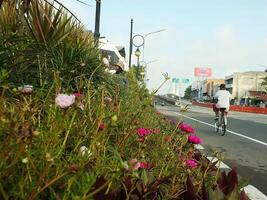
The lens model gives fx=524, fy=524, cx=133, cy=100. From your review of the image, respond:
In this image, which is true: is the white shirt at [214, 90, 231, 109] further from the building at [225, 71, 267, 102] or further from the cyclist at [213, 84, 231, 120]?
the building at [225, 71, 267, 102]

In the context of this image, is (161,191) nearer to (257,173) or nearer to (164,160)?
(164,160)

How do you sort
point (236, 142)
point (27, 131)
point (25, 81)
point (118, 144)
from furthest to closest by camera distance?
1. point (236, 142)
2. point (25, 81)
3. point (118, 144)
4. point (27, 131)

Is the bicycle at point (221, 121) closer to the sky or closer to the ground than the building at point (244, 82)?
closer to the ground

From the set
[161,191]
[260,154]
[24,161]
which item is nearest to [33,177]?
[24,161]

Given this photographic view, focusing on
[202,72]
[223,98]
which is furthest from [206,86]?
[223,98]

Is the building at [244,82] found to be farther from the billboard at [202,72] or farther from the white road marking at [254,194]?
the white road marking at [254,194]

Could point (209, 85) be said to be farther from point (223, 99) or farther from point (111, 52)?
point (223, 99)

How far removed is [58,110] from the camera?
8.51 ft

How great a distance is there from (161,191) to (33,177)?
3.46ft

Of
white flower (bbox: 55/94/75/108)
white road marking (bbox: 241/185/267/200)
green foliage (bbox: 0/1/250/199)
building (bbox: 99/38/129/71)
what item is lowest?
white road marking (bbox: 241/185/267/200)

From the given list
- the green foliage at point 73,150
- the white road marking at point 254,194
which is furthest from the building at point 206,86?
the green foliage at point 73,150

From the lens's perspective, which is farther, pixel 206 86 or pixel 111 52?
pixel 206 86

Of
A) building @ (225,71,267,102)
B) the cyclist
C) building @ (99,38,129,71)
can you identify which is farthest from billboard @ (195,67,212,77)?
the cyclist

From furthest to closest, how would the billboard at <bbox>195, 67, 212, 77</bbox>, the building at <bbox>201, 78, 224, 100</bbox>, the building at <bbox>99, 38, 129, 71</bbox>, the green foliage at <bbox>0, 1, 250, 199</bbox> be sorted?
1. the building at <bbox>201, 78, 224, 100</bbox>
2. the billboard at <bbox>195, 67, 212, 77</bbox>
3. the building at <bbox>99, 38, 129, 71</bbox>
4. the green foliage at <bbox>0, 1, 250, 199</bbox>
